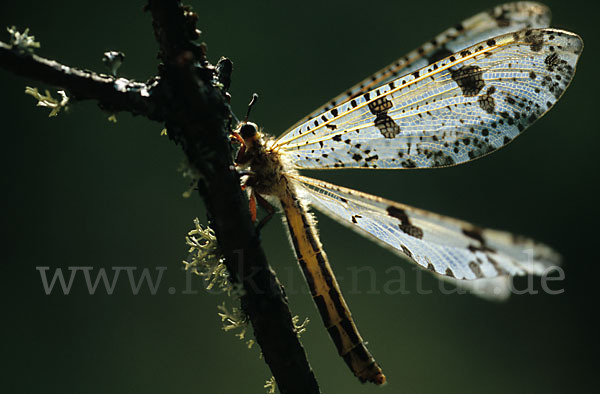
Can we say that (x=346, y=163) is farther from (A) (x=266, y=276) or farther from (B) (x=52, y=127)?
(B) (x=52, y=127)

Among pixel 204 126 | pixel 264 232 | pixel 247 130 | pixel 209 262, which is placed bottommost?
pixel 209 262

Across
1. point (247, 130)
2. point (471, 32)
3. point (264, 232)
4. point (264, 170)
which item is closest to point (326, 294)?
point (264, 170)

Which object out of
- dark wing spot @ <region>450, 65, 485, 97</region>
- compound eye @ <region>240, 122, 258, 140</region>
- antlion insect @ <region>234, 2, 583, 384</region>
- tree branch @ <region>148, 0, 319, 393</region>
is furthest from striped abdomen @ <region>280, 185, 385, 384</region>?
dark wing spot @ <region>450, 65, 485, 97</region>

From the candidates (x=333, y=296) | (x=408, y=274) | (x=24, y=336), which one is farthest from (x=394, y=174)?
(x=24, y=336)

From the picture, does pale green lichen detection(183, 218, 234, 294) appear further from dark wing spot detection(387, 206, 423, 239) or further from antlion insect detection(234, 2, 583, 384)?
dark wing spot detection(387, 206, 423, 239)

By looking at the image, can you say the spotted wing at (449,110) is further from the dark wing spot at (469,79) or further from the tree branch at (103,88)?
the tree branch at (103,88)

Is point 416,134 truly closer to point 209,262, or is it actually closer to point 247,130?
point 247,130
